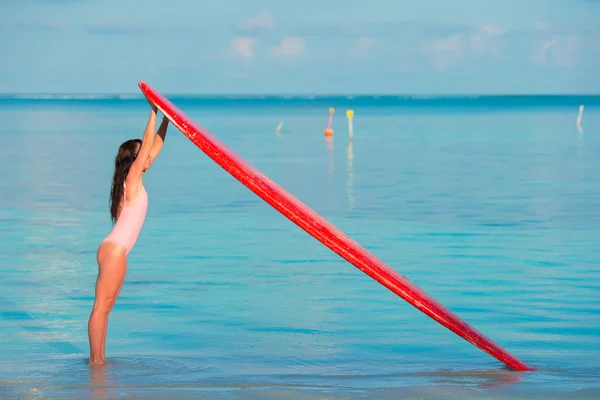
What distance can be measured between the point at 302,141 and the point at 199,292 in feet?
117

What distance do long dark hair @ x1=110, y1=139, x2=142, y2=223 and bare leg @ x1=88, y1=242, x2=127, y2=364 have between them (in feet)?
1.01

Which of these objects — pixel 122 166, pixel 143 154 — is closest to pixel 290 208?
pixel 143 154

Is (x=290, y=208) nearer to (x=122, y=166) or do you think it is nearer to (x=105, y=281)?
(x=122, y=166)

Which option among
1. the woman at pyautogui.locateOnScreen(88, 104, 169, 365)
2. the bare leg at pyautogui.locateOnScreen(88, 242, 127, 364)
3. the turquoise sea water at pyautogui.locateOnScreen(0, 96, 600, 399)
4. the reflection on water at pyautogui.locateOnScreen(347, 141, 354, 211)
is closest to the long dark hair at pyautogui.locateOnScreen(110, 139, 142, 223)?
the woman at pyautogui.locateOnScreen(88, 104, 169, 365)

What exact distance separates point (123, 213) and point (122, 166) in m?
0.32

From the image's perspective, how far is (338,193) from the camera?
21.9 m

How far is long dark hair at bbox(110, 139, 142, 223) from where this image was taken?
7.31m

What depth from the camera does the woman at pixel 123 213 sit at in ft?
23.8

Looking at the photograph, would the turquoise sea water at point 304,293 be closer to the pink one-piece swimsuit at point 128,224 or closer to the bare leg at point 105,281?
the bare leg at point 105,281

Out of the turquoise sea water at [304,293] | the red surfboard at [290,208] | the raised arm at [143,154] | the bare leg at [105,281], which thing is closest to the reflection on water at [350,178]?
the turquoise sea water at [304,293]

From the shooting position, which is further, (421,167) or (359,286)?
(421,167)

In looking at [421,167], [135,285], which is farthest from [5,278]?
[421,167]

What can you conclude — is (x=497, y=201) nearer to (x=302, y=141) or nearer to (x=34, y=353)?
(x=34, y=353)

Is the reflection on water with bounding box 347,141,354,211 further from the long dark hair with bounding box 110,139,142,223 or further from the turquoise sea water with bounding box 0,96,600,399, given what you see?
the long dark hair with bounding box 110,139,142,223
